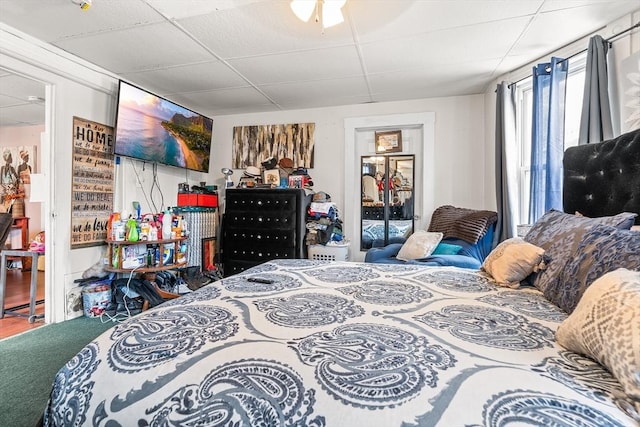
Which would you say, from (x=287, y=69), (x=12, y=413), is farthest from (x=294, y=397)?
(x=287, y=69)

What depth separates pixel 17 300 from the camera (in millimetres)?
3086

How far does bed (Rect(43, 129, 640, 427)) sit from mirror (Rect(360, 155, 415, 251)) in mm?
2584

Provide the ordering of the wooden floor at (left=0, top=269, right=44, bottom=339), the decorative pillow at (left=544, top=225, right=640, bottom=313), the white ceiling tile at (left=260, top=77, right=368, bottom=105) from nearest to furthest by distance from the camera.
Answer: the decorative pillow at (left=544, top=225, right=640, bottom=313), the wooden floor at (left=0, top=269, right=44, bottom=339), the white ceiling tile at (left=260, top=77, right=368, bottom=105)

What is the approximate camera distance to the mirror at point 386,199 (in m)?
3.71

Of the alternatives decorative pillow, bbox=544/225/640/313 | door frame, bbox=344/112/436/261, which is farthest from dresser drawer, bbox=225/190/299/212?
decorative pillow, bbox=544/225/640/313

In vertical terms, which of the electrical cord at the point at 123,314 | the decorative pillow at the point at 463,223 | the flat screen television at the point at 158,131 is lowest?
the electrical cord at the point at 123,314

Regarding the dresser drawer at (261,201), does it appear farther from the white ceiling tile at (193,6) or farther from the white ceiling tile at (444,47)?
the white ceiling tile at (193,6)

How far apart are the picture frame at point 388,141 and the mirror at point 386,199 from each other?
0.09 meters

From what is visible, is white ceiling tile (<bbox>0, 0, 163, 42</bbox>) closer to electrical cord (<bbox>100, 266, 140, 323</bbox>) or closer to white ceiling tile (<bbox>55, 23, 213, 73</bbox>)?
white ceiling tile (<bbox>55, 23, 213, 73</bbox>)

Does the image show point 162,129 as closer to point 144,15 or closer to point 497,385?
point 144,15

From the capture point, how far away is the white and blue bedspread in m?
0.56

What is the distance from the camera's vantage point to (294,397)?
1.95 feet

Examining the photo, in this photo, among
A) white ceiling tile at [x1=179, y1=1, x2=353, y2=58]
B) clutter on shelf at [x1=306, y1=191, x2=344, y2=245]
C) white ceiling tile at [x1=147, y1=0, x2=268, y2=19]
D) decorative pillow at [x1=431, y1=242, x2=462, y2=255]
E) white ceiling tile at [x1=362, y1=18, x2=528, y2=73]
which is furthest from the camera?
clutter on shelf at [x1=306, y1=191, x2=344, y2=245]

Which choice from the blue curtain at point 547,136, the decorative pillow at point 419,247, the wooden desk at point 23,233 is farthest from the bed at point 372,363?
the wooden desk at point 23,233
